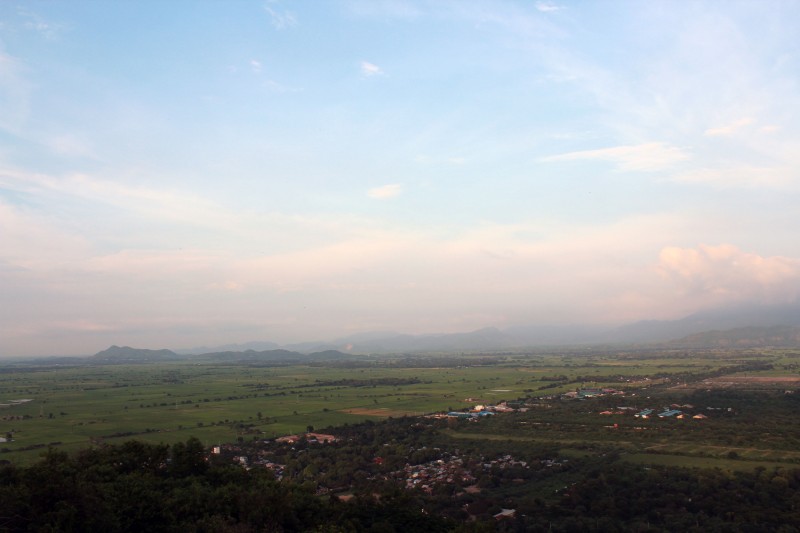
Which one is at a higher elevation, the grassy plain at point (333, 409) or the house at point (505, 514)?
the house at point (505, 514)

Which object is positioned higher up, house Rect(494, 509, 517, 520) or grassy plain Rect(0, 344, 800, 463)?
house Rect(494, 509, 517, 520)

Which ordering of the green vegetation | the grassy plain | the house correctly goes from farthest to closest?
the grassy plain → the house → the green vegetation

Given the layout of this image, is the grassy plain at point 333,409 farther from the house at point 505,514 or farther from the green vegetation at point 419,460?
the house at point 505,514

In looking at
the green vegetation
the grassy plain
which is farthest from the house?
the grassy plain

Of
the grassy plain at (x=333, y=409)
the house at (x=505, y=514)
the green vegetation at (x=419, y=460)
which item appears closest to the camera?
the green vegetation at (x=419, y=460)

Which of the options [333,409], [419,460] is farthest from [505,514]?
[333,409]

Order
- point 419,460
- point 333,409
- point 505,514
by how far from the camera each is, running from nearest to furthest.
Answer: point 505,514 < point 419,460 < point 333,409

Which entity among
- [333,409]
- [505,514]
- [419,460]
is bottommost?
[333,409]

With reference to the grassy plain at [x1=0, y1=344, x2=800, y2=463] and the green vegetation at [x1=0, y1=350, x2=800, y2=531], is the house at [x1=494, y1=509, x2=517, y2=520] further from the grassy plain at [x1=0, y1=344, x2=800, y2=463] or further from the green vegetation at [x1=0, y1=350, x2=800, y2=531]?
the grassy plain at [x1=0, y1=344, x2=800, y2=463]

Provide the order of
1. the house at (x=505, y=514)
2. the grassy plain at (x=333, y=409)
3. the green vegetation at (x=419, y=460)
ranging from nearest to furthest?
the green vegetation at (x=419, y=460) < the house at (x=505, y=514) < the grassy plain at (x=333, y=409)

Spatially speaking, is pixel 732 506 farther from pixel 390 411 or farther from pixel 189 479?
pixel 390 411

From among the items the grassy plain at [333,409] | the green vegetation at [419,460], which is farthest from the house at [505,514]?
the grassy plain at [333,409]

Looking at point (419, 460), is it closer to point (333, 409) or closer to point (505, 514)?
point (505, 514)
